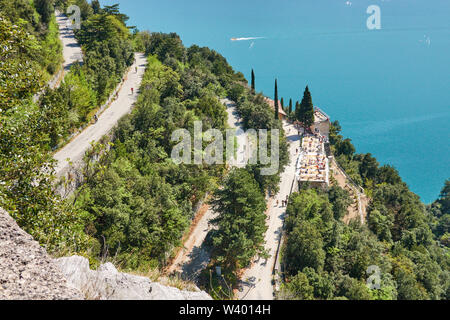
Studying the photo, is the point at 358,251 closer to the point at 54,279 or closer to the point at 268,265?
the point at 268,265

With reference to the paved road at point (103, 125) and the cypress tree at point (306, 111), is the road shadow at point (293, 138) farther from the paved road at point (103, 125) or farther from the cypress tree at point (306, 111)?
the paved road at point (103, 125)

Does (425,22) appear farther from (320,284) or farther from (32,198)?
(32,198)

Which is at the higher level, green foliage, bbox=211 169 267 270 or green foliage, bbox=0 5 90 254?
green foliage, bbox=0 5 90 254

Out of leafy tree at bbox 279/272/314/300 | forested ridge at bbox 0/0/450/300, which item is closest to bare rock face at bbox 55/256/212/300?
forested ridge at bbox 0/0/450/300

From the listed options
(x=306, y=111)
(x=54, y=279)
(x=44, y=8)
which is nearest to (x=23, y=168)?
(x=54, y=279)

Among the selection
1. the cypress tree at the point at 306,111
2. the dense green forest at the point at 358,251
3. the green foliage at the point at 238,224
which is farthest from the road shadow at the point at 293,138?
the green foliage at the point at 238,224

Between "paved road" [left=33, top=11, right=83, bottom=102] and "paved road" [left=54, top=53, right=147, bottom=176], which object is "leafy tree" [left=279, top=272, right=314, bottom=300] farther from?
"paved road" [left=33, top=11, right=83, bottom=102]
